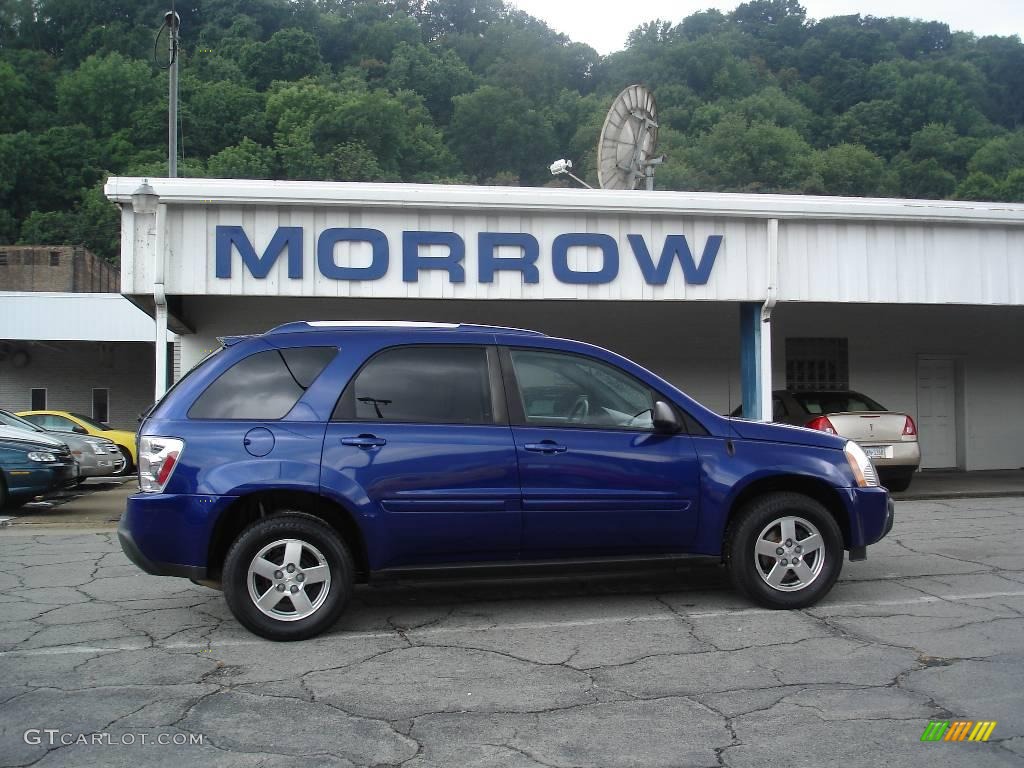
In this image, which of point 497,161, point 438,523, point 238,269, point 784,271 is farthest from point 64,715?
point 497,161

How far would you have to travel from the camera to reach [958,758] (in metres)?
3.89

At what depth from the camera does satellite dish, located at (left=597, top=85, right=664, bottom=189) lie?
1683 cm

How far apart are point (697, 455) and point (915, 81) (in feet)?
229

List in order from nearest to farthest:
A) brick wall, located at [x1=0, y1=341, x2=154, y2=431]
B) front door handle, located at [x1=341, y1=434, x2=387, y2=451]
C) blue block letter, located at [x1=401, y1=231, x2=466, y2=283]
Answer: front door handle, located at [x1=341, y1=434, x2=387, y2=451] → blue block letter, located at [x1=401, y1=231, x2=466, y2=283] → brick wall, located at [x1=0, y1=341, x2=154, y2=431]

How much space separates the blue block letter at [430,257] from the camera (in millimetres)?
12031

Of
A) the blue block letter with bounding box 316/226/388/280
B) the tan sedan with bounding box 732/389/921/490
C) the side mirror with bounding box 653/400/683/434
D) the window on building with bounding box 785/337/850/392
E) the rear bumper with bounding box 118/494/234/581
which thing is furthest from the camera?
the window on building with bounding box 785/337/850/392

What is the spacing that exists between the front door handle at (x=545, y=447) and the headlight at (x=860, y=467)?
197 cm

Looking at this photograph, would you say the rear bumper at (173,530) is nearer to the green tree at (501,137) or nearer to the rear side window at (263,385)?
the rear side window at (263,385)

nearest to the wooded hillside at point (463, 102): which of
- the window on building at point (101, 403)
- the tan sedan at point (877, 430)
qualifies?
the window on building at point (101, 403)

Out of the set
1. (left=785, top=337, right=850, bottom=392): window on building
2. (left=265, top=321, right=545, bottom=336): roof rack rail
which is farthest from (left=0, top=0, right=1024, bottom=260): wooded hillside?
(left=265, top=321, right=545, bottom=336): roof rack rail

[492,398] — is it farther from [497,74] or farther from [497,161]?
[497,74]

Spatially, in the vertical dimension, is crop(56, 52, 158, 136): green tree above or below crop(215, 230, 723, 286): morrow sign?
above

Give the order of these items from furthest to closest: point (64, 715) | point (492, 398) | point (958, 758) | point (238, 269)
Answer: point (238, 269) < point (492, 398) < point (64, 715) < point (958, 758)

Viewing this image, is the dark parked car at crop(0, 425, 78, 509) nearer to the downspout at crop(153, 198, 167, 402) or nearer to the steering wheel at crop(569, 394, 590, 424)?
the downspout at crop(153, 198, 167, 402)
